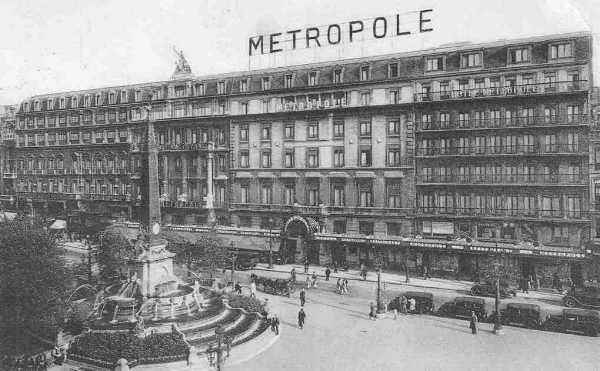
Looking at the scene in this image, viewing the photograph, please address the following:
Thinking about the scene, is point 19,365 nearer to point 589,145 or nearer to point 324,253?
point 324,253

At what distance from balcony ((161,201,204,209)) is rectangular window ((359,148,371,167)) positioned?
19.0m

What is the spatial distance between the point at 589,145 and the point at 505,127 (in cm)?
644

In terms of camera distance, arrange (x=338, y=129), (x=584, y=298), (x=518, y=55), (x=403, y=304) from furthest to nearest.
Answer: (x=338, y=129)
(x=518, y=55)
(x=584, y=298)
(x=403, y=304)

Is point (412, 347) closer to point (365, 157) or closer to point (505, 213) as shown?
point (505, 213)

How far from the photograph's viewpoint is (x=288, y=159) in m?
52.6

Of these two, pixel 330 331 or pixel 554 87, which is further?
pixel 554 87

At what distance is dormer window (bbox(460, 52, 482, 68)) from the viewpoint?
43969mm

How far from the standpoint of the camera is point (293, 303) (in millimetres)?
34312

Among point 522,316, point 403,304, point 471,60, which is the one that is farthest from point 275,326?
point 471,60

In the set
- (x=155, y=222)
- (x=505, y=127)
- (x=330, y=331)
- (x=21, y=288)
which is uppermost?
(x=505, y=127)

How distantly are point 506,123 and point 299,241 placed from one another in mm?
22076

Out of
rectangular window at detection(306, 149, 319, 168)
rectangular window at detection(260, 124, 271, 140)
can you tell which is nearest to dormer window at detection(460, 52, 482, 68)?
rectangular window at detection(306, 149, 319, 168)

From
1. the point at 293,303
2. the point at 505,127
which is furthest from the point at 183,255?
the point at 505,127

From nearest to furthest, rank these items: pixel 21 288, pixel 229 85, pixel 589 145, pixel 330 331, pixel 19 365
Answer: pixel 19 365 < pixel 21 288 < pixel 330 331 < pixel 589 145 < pixel 229 85
